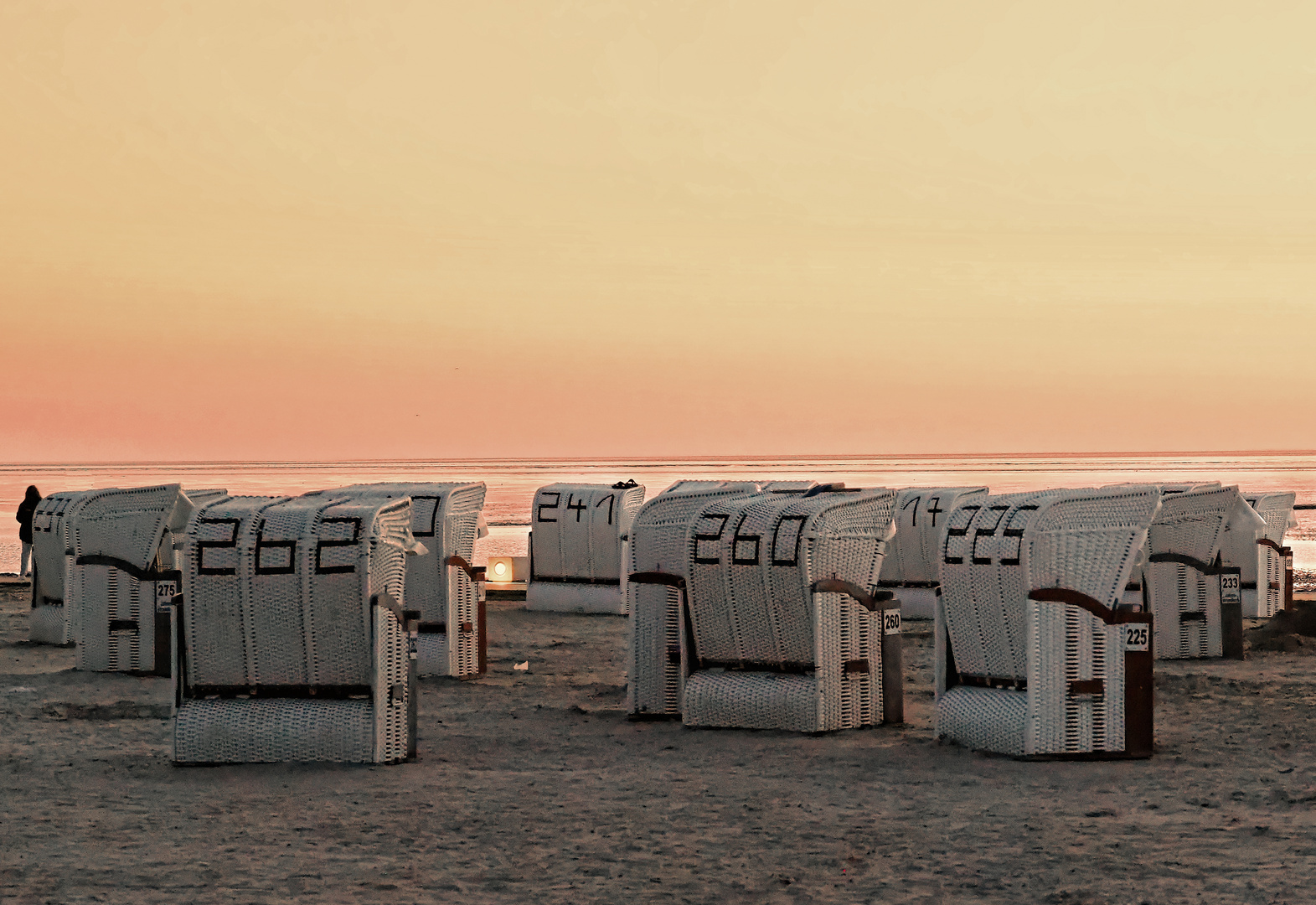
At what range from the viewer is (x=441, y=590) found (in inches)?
583

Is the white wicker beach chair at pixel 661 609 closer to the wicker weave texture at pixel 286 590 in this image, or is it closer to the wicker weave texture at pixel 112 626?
the wicker weave texture at pixel 286 590

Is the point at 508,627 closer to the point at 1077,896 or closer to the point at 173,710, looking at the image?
the point at 173,710

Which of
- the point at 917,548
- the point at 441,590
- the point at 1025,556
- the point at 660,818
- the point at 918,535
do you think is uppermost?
the point at 1025,556

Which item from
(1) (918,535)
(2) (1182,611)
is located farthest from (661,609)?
(1) (918,535)

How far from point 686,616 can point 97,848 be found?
5.12 metres

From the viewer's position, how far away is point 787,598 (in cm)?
1088

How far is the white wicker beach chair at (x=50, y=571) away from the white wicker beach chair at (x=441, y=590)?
203 inches

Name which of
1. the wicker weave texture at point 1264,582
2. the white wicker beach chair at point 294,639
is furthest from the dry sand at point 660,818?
the wicker weave texture at point 1264,582

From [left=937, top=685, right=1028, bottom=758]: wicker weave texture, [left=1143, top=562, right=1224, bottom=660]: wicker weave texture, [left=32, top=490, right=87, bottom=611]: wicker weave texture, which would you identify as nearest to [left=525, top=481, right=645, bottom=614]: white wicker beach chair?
[left=32, top=490, right=87, bottom=611]: wicker weave texture

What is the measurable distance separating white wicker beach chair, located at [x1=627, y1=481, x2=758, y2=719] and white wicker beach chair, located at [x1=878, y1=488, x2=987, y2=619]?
8.77 metres

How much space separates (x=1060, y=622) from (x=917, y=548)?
1073 centimetres

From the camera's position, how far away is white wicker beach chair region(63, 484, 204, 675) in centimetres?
1515

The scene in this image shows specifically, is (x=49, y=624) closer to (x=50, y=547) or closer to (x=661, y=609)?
(x=50, y=547)

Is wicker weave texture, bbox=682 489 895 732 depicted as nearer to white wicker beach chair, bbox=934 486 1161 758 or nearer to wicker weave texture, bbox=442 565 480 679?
white wicker beach chair, bbox=934 486 1161 758
